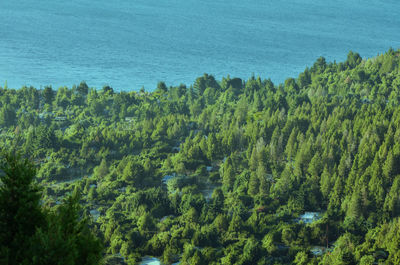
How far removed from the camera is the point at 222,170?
99438mm

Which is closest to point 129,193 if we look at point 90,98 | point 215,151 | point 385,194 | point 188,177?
point 188,177

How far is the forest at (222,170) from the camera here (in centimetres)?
6656

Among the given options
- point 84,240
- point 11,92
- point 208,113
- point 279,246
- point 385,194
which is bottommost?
point 279,246

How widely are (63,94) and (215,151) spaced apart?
235ft

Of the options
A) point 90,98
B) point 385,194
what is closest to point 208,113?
point 90,98

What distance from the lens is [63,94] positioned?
15650 centimetres

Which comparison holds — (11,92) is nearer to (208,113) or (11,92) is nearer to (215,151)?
(208,113)

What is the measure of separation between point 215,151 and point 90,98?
6350 centimetres

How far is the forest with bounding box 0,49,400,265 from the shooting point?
A: 66562mm

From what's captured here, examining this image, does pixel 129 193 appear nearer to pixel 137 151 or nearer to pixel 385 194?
pixel 137 151

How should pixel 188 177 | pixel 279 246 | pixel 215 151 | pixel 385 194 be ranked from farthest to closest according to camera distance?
pixel 215 151 < pixel 188 177 < pixel 385 194 < pixel 279 246

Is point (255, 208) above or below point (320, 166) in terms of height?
below

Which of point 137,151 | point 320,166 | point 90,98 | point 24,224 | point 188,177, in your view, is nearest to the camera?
point 24,224

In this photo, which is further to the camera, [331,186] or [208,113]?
[208,113]
